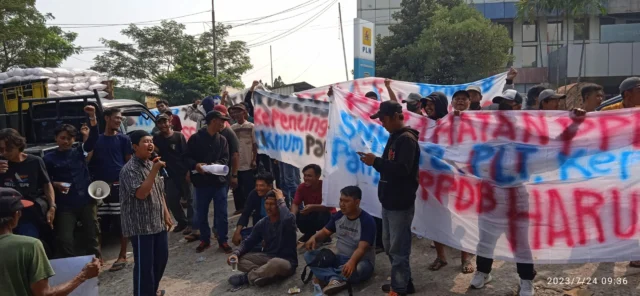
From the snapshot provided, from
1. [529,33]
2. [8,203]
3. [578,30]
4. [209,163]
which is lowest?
[209,163]

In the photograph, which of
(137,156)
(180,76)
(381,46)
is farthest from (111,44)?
(137,156)

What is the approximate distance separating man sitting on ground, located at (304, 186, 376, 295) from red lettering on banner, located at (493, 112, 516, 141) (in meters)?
1.38

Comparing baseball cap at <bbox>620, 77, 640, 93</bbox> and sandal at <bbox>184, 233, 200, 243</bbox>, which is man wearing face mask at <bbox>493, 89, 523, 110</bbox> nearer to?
baseball cap at <bbox>620, 77, 640, 93</bbox>

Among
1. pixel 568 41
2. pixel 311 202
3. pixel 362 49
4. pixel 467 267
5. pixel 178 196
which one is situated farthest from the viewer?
pixel 568 41

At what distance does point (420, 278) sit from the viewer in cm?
510

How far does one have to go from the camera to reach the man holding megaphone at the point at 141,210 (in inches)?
173

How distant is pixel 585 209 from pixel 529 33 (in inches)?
1648

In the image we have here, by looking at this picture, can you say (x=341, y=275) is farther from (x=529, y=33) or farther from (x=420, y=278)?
(x=529, y=33)

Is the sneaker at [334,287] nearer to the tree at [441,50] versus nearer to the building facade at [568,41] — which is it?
the tree at [441,50]

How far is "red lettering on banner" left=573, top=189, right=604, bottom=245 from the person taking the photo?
4.09 metres

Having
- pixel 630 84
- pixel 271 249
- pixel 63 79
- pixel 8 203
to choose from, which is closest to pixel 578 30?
pixel 63 79

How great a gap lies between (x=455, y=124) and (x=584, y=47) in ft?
105

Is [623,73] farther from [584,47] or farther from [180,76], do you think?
[180,76]

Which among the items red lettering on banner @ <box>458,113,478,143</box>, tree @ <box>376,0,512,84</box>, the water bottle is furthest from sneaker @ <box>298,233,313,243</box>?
tree @ <box>376,0,512,84</box>
